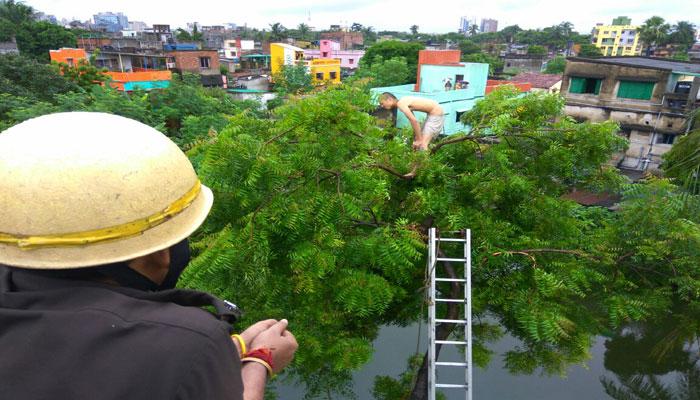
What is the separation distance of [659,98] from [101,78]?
29180 millimetres

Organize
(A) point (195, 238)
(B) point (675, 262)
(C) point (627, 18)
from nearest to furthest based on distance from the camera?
(A) point (195, 238), (B) point (675, 262), (C) point (627, 18)

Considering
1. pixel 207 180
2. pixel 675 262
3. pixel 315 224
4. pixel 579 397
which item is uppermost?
pixel 207 180

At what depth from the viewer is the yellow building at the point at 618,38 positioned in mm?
75500

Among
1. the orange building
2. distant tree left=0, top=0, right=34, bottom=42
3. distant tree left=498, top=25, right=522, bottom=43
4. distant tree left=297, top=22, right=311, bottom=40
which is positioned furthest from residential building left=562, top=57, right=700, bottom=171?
distant tree left=498, top=25, right=522, bottom=43

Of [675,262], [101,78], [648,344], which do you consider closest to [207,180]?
[675,262]

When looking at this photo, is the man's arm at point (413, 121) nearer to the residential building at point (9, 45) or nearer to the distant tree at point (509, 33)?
the residential building at point (9, 45)

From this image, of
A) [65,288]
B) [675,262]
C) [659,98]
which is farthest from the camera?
[659,98]

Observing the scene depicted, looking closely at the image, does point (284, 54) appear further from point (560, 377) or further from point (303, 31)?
point (303, 31)

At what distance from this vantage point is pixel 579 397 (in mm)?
4574

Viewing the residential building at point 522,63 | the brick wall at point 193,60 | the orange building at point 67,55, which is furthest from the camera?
the residential building at point 522,63

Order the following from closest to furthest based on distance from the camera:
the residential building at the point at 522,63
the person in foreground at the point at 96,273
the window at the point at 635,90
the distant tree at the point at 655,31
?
the person in foreground at the point at 96,273 < the window at the point at 635,90 < the distant tree at the point at 655,31 < the residential building at the point at 522,63

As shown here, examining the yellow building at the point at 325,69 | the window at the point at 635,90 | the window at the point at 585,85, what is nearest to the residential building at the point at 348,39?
the yellow building at the point at 325,69

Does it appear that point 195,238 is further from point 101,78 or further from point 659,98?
point 659,98

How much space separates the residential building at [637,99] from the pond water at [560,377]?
62.3 feet
